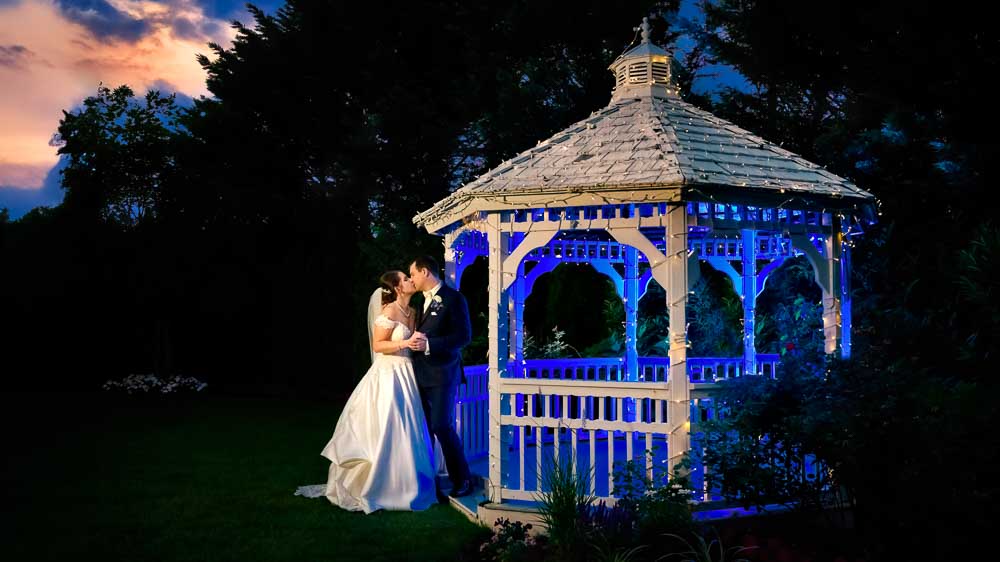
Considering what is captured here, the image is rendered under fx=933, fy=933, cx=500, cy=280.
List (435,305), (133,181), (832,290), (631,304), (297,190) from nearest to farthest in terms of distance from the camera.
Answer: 1. (832,290)
2. (435,305)
3. (631,304)
4. (297,190)
5. (133,181)

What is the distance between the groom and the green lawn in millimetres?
507

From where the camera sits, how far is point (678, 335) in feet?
24.1

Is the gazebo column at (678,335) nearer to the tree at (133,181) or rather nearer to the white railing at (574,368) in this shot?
the white railing at (574,368)

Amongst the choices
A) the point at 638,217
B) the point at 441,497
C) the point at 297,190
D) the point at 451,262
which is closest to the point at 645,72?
the point at 638,217

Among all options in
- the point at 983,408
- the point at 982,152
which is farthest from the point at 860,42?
the point at 983,408

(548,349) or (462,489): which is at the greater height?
(548,349)

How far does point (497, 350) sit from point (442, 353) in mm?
694

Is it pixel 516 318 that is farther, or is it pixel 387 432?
pixel 516 318

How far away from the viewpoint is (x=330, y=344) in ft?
61.1

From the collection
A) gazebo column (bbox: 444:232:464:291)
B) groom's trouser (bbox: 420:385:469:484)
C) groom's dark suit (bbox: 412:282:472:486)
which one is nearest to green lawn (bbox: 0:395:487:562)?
groom's trouser (bbox: 420:385:469:484)

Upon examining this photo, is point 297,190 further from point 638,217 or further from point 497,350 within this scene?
point 638,217

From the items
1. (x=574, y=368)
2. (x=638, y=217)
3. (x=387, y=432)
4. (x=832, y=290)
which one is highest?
(x=638, y=217)

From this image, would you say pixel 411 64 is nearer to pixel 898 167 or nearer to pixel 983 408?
pixel 898 167

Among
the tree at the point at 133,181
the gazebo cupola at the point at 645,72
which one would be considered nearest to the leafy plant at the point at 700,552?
the gazebo cupola at the point at 645,72
